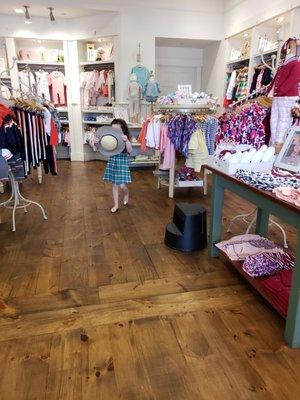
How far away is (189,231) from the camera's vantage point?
266 cm

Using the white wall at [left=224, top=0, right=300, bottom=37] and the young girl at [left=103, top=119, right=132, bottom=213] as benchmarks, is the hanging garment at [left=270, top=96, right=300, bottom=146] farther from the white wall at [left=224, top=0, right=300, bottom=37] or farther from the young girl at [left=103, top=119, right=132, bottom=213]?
the white wall at [left=224, top=0, right=300, bottom=37]

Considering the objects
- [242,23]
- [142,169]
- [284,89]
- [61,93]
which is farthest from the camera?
[61,93]

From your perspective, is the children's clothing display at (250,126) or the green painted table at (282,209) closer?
the green painted table at (282,209)

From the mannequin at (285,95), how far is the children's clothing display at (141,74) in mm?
3757

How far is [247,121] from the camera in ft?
8.40

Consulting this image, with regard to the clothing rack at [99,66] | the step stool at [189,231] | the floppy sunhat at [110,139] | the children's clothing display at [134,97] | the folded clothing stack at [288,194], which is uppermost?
the clothing rack at [99,66]

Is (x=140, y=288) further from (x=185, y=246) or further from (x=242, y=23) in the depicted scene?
(x=242, y=23)

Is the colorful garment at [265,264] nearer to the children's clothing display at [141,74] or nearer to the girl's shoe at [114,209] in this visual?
the girl's shoe at [114,209]

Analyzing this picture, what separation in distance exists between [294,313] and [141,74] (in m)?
5.41

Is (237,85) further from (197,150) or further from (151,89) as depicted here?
(197,150)

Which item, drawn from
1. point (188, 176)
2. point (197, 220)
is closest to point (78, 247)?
point (197, 220)

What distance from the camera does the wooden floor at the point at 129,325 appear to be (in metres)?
1.42

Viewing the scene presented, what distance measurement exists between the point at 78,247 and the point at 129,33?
4786 millimetres

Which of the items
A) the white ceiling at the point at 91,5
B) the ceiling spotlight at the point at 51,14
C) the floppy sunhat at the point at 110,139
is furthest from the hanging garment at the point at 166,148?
the ceiling spotlight at the point at 51,14
